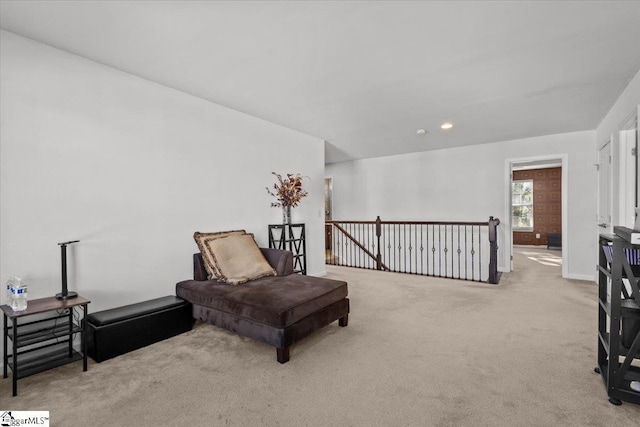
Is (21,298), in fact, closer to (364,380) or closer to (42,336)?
(42,336)

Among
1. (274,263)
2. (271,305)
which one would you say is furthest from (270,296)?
(274,263)

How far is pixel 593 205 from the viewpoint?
4.86 metres

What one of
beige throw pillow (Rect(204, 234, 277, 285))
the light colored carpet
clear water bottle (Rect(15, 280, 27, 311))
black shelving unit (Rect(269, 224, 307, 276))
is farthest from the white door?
clear water bottle (Rect(15, 280, 27, 311))

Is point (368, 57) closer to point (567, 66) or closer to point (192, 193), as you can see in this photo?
point (567, 66)

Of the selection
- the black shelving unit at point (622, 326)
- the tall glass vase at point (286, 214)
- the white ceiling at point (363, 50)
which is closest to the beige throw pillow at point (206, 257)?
the tall glass vase at point (286, 214)

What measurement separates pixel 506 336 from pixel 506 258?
3369 mm

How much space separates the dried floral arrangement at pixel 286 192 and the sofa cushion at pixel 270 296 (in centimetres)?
143

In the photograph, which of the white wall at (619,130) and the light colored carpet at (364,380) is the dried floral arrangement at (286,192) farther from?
the white wall at (619,130)

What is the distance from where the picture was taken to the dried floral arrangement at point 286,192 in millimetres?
4352

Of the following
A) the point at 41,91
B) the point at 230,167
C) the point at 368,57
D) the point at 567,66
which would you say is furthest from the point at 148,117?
the point at 567,66

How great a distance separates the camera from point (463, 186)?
607 cm

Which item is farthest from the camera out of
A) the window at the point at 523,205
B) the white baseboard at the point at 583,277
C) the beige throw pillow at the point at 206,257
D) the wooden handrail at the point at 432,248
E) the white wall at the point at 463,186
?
the window at the point at 523,205

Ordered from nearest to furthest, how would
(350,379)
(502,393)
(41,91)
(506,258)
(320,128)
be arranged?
1. (502,393)
2. (350,379)
3. (41,91)
4. (320,128)
5. (506,258)

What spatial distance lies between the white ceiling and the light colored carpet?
7.85ft
